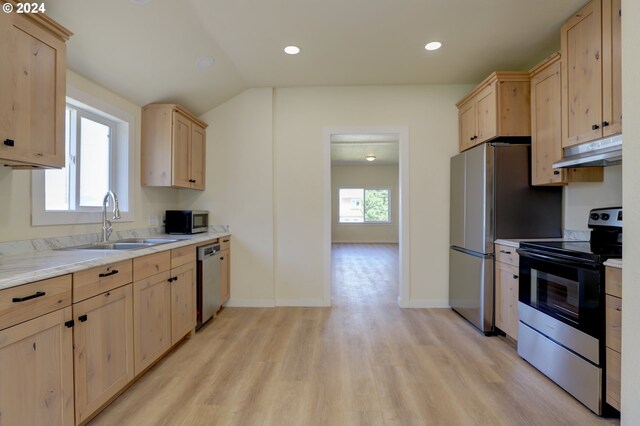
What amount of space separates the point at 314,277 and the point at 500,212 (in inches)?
84.7

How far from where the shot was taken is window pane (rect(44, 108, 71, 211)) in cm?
218

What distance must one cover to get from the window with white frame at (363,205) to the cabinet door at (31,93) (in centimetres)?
900

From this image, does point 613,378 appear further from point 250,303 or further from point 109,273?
point 250,303

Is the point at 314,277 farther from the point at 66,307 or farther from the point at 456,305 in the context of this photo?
the point at 66,307

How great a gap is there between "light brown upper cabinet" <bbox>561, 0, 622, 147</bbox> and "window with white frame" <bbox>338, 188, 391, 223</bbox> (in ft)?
26.8

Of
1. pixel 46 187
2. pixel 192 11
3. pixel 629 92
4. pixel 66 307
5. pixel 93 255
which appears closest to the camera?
pixel 629 92

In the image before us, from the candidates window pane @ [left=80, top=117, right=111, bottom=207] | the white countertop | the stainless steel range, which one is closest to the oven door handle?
the stainless steel range

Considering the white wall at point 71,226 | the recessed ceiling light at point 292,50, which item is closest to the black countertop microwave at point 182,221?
the white wall at point 71,226

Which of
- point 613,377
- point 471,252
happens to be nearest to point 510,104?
point 471,252

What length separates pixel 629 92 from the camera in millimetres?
1160

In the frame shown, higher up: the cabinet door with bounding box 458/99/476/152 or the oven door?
the cabinet door with bounding box 458/99/476/152

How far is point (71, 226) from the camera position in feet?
7.51

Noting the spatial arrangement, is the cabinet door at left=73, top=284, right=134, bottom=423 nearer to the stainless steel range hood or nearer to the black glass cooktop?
the black glass cooktop

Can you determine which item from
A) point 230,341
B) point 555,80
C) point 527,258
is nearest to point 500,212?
point 527,258
